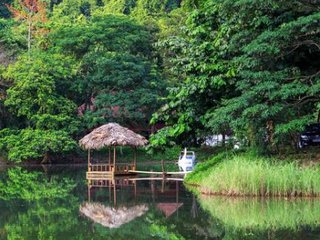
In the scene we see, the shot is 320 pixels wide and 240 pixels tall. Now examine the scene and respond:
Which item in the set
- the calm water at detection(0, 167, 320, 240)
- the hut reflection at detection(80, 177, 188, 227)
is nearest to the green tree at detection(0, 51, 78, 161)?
the hut reflection at detection(80, 177, 188, 227)

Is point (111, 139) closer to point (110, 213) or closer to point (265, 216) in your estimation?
point (110, 213)

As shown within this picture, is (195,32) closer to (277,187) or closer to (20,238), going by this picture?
(277,187)

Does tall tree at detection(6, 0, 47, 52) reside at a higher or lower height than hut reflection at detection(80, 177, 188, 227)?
higher

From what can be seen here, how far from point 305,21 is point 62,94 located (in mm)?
21905

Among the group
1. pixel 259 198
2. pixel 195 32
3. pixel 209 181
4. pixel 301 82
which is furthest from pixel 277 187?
pixel 195 32

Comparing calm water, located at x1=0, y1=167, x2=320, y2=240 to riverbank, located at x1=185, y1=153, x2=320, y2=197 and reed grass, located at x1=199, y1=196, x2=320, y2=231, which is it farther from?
riverbank, located at x1=185, y1=153, x2=320, y2=197

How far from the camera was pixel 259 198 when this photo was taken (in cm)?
1434

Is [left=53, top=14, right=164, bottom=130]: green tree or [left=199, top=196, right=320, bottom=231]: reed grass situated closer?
[left=199, top=196, right=320, bottom=231]: reed grass

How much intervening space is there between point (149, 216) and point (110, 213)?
1.11 metres

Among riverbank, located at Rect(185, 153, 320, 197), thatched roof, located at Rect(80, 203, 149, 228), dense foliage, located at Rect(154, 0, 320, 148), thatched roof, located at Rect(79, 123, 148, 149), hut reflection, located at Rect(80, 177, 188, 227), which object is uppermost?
dense foliage, located at Rect(154, 0, 320, 148)

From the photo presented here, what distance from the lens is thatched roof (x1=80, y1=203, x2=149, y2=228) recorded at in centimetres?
1215

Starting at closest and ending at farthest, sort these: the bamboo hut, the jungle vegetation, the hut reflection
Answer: the hut reflection → the jungle vegetation → the bamboo hut

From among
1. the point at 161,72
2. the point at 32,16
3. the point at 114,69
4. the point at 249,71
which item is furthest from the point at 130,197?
the point at 32,16

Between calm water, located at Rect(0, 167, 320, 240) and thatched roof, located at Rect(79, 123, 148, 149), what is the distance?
5537mm
